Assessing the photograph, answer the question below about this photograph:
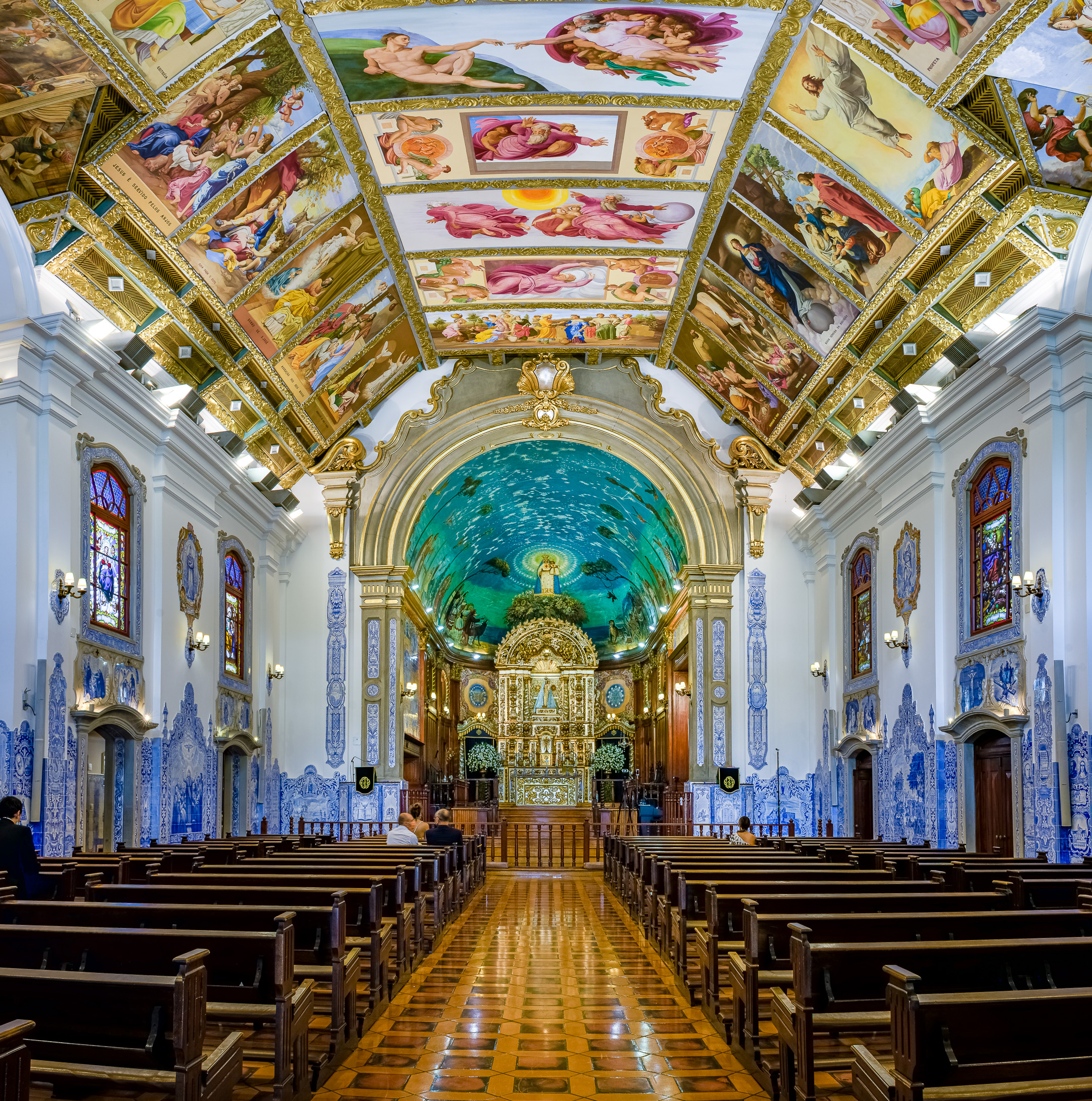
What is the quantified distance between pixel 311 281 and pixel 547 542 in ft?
67.5

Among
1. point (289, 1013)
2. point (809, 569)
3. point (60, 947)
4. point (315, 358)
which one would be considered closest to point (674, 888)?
point (289, 1013)

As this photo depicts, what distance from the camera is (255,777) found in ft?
72.1

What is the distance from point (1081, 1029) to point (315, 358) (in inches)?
718

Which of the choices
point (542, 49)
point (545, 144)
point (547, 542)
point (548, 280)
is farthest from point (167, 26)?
point (547, 542)

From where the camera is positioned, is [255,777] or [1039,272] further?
[255,777]

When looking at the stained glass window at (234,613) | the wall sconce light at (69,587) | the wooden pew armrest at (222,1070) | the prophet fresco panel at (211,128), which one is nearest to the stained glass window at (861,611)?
the stained glass window at (234,613)

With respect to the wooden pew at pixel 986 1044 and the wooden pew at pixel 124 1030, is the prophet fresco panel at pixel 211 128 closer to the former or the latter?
the wooden pew at pixel 124 1030

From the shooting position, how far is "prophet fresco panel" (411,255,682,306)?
20234 millimetres

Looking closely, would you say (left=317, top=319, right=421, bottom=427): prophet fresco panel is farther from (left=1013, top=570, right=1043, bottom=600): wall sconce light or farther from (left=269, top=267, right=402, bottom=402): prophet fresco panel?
(left=1013, top=570, right=1043, bottom=600): wall sconce light

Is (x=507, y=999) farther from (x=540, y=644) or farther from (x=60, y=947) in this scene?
(x=540, y=644)

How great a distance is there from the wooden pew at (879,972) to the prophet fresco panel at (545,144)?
12.7 meters

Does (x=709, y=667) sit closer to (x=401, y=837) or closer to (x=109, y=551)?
(x=401, y=837)

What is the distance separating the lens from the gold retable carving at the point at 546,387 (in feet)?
79.0

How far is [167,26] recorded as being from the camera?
38.4 ft
